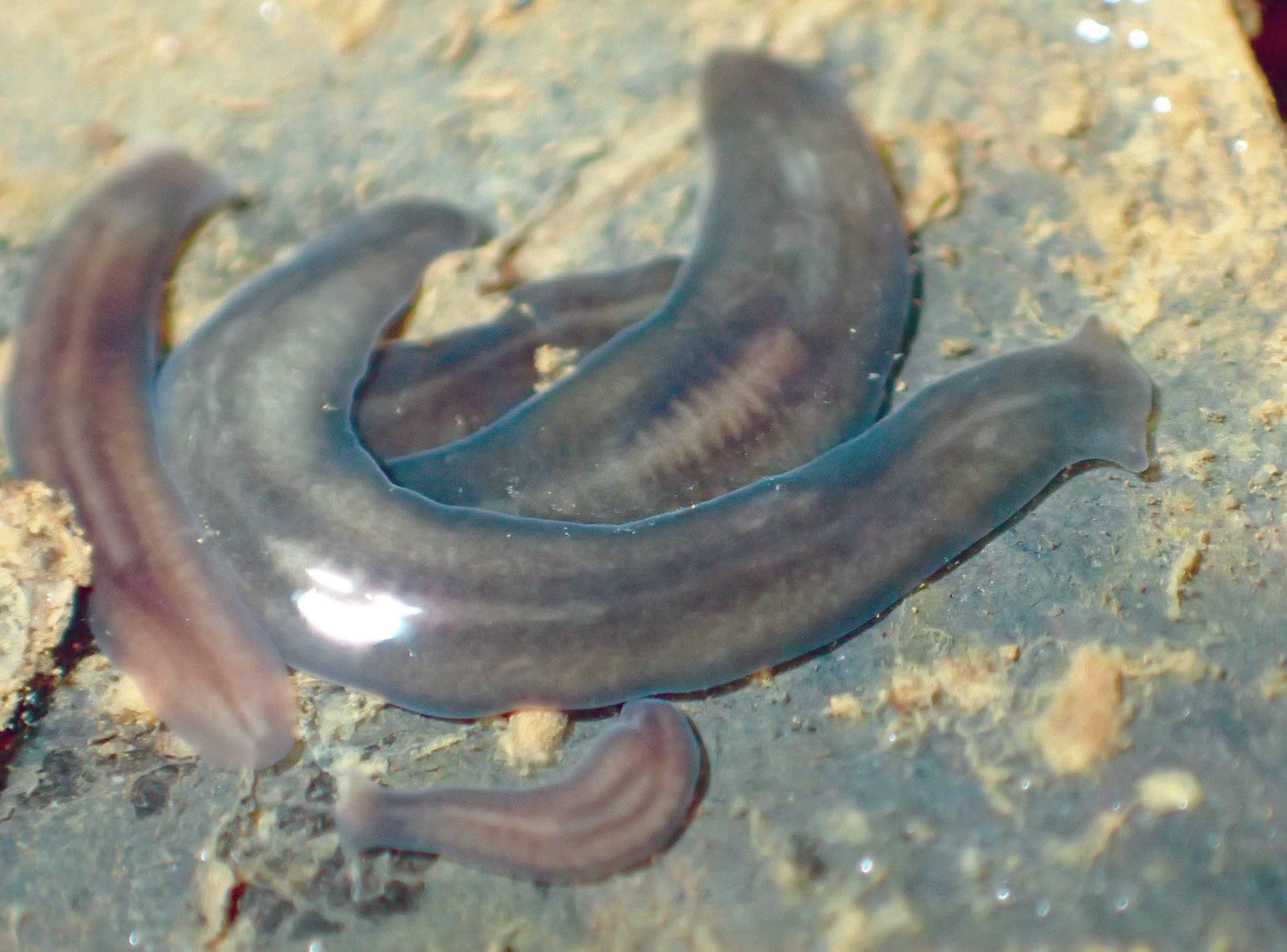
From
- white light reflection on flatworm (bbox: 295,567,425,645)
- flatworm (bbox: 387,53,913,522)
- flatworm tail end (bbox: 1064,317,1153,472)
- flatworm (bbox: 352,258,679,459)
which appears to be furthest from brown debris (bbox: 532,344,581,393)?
flatworm tail end (bbox: 1064,317,1153,472)

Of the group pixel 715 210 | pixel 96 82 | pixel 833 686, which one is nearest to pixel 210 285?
pixel 96 82

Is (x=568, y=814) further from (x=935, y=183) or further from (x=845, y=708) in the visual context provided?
(x=935, y=183)

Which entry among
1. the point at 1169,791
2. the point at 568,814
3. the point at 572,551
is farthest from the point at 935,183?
the point at 568,814

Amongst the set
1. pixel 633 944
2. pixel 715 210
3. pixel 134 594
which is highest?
pixel 715 210

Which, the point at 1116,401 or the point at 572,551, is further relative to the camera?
the point at 1116,401

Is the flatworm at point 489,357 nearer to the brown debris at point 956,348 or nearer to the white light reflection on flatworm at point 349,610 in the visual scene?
the white light reflection on flatworm at point 349,610

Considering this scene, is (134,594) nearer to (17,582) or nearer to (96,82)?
(17,582)

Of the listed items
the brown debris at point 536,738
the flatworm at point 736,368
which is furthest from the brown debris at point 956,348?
the brown debris at point 536,738

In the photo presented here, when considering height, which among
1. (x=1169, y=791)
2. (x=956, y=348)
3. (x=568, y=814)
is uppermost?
(x=956, y=348)
